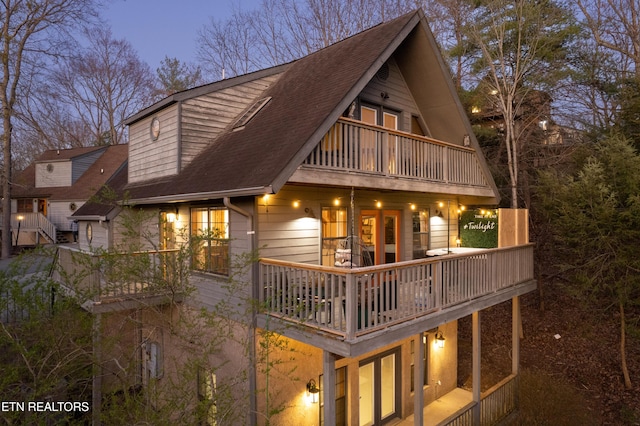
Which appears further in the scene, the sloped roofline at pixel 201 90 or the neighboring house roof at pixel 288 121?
the sloped roofline at pixel 201 90

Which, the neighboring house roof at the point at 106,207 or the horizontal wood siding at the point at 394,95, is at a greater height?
the horizontal wood siding at the point at 394,95

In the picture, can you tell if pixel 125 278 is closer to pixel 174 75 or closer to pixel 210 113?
pixel 210 113

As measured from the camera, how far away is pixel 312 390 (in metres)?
7.46

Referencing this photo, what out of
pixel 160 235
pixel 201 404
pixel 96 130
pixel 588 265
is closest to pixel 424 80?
pixel 588 265

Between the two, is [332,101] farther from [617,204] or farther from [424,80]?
[617,204]

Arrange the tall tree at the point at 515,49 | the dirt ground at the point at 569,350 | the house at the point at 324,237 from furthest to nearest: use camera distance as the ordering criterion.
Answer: the tall tree at the point at 515,49, the dirt ground at the point at 569,350, the house at the point at 324,237

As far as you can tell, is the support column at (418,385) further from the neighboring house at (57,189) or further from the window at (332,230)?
the neighboring house at (57,189)

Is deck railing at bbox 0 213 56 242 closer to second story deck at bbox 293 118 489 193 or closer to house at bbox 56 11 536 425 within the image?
house at bbox 56 11 536 425

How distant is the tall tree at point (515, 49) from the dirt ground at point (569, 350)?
4435 millimetres

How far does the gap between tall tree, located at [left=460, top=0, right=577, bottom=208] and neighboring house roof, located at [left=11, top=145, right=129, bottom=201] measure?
22508mm

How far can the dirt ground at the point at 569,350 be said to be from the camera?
10.2 metres

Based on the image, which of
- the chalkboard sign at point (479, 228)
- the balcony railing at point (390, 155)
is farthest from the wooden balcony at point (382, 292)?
the balcony railing at point (390, 155)

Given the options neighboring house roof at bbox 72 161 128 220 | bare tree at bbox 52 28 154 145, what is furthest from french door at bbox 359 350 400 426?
bare tree at bbox 52 28 154 145

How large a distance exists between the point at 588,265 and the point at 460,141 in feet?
15.7
